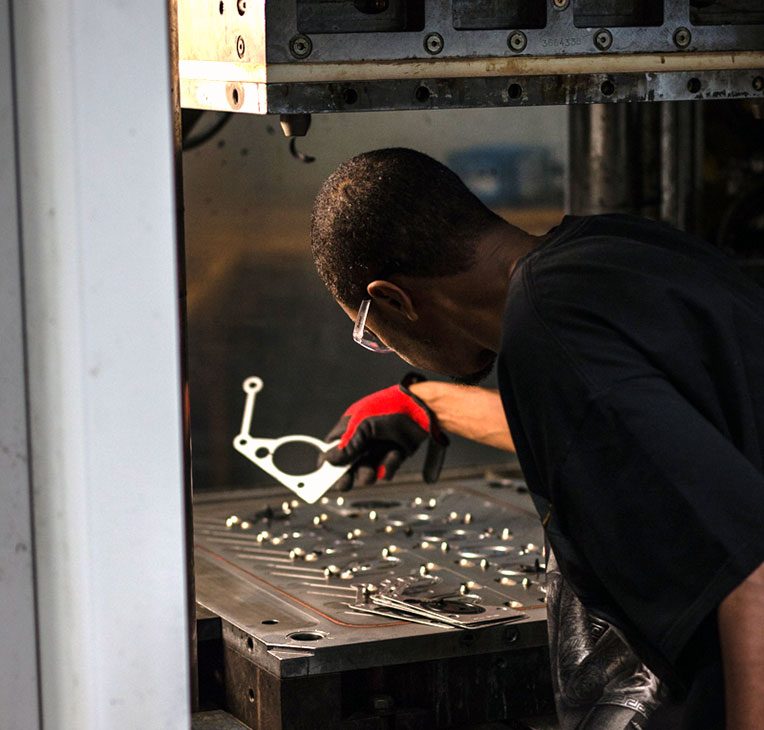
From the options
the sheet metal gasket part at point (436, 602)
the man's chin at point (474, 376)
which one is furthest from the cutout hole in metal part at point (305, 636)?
the man's chin at point (474, 376)

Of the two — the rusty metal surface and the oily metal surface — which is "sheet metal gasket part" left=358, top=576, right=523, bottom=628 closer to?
the oily metal surface

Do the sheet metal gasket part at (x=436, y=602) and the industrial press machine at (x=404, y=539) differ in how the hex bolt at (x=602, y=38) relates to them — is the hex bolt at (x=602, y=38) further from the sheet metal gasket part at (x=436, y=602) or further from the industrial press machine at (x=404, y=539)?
the sheet metal gasket part at (x=436, y=602)

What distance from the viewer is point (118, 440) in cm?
88

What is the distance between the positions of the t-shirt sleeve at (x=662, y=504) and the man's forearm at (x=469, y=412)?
1017 millimetres

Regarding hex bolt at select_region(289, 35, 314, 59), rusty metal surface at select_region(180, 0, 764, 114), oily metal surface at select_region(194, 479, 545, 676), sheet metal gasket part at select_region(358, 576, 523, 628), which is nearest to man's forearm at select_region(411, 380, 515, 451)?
oily metal surface at select_region(194, 479, 545, 676)

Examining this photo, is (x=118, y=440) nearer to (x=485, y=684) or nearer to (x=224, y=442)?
(x=485, y=684)

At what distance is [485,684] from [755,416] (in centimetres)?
57

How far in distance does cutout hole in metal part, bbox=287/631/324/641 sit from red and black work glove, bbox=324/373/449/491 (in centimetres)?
53

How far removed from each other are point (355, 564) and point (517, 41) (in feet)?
2.80

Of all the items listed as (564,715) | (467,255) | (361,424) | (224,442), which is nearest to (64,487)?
(467,255)

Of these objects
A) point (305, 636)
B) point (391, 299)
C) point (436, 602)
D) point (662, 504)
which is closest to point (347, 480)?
point (436, 602)

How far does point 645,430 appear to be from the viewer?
1.10 m

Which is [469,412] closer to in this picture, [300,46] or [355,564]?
[355,564]

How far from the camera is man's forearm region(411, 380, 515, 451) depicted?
218 centimetres
